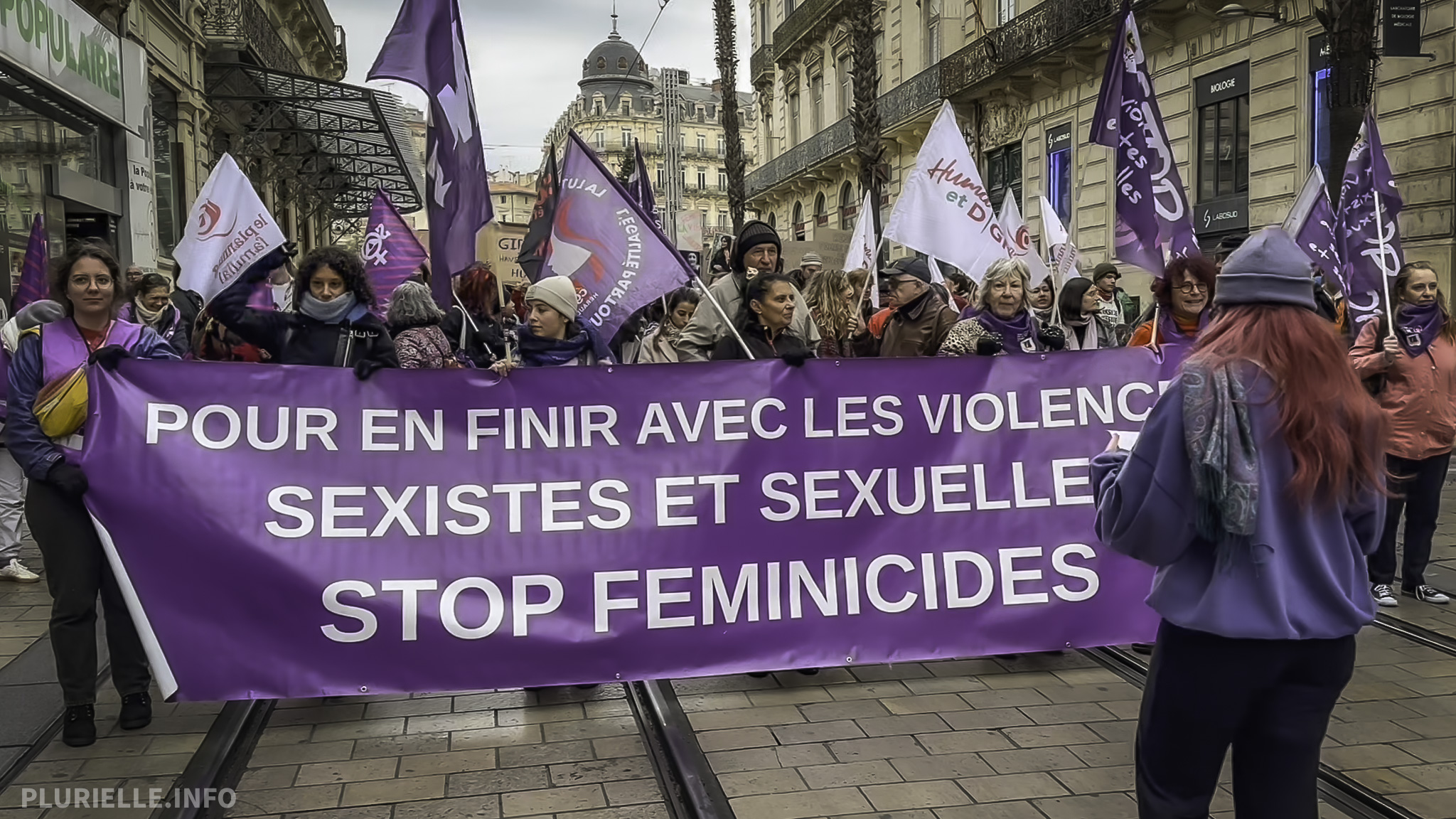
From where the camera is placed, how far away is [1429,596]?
6.50 m

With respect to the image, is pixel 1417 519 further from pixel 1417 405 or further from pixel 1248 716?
pixel 1248 716

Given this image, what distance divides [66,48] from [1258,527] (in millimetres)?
14896

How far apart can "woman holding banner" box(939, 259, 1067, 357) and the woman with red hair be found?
10.6 ft

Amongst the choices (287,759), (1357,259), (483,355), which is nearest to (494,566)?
(287,759)

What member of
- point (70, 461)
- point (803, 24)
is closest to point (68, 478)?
point (70, 461)

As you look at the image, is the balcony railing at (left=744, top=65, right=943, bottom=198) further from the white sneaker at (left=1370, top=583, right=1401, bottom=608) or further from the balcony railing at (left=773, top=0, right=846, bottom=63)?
the white sneaker at (left=1370, top=583, right=1401, bottom=608)

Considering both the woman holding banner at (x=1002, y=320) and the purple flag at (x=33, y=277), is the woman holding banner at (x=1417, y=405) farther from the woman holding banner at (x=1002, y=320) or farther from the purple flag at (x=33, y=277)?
the purple flag at (x=33, y=277)

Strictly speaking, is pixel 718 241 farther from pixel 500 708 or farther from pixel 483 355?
pixel 500 708

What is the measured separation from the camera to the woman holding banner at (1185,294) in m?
5.85

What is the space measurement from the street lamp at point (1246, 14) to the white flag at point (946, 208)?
12.3 meters

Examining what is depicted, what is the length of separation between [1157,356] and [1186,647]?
2918mm

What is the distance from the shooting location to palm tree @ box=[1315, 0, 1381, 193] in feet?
39.8

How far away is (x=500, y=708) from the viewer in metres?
4.96

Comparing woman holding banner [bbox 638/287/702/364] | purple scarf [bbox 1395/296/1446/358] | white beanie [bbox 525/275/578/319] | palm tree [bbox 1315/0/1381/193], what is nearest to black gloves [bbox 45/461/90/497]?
white beanie [bbox 525/275/578/319]
